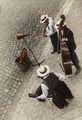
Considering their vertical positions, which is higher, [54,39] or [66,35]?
[66,35]

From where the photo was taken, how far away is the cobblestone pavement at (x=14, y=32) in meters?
9.13

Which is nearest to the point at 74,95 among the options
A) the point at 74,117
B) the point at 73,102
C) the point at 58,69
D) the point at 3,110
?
the point at 73,102

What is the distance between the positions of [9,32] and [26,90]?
3.83m

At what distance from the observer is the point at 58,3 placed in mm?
11781

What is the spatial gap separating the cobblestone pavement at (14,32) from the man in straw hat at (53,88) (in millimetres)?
2176

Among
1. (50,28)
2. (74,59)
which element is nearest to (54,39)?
(50,28)

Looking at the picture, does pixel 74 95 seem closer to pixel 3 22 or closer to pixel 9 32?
pixel 9 32

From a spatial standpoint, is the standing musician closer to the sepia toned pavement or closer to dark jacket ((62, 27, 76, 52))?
dark jacket ((62, 27, 76, 52))

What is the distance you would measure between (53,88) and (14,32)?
5.45m

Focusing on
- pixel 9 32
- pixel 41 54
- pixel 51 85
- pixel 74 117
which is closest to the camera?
pixel 51 85

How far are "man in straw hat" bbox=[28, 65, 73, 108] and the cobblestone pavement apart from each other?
2176mm

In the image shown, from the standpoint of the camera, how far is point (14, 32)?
11406mm

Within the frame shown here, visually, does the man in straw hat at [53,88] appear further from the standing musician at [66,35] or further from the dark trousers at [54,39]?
the dark trousers at [54,39]

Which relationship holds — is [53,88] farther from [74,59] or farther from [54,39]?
[54,39]
